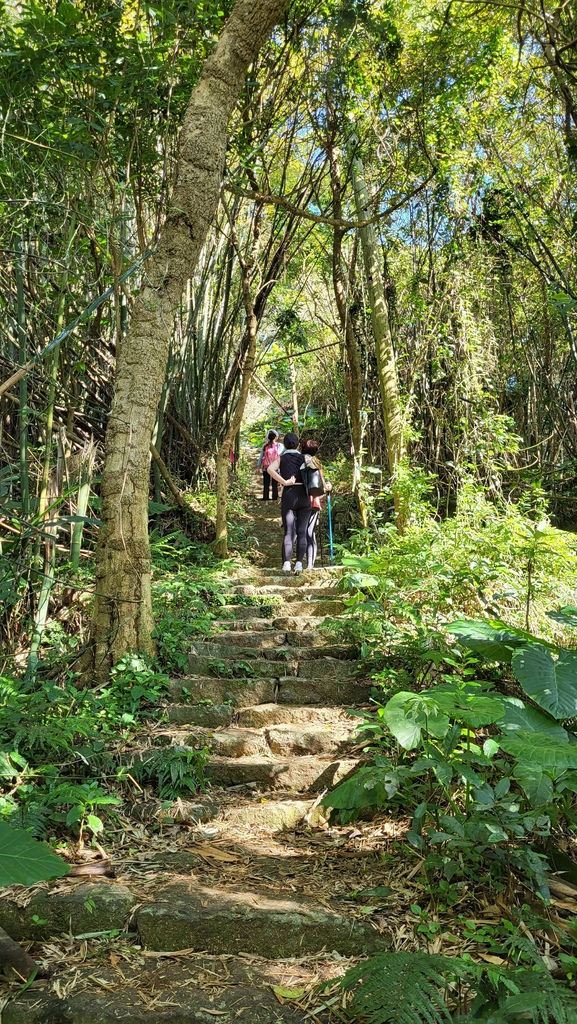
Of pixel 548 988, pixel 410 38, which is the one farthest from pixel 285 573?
pixel 410 38

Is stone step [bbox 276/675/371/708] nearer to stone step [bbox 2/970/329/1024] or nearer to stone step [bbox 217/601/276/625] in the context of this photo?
stone step [bbox 217/601/276/625]

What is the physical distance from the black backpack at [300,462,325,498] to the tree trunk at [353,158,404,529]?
66cm

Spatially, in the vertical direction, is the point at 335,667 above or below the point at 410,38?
below

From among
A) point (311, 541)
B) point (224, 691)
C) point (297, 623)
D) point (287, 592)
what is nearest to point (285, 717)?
point (224, 691)

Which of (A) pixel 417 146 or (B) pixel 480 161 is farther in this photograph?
(B) pixel 480 161

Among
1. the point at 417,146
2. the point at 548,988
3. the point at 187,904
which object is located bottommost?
the point at 187,904

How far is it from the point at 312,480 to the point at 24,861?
15.0ft

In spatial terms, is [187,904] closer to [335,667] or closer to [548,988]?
[548,988]

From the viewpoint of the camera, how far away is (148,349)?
3.56 m

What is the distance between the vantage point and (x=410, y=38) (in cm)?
582

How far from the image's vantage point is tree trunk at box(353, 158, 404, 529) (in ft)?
19.7

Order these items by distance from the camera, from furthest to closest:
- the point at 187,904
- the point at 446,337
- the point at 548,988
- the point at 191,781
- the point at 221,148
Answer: the point at 446,337 → the point at 221,148 → the point at 191,781 → the point at 187,904 → the point at 548,988

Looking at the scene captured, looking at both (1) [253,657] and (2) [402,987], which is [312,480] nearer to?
(1) [253,657]

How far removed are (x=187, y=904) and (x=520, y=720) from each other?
3.93 ft
